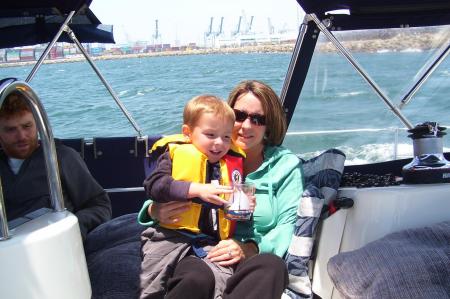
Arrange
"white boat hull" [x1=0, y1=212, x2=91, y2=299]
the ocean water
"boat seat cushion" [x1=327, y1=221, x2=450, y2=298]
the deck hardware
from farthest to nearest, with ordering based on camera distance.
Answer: the ocean water → the deck hardware → "boat seat cushion" [x1=327, y1=221, x2=450, y2=298] → "white boat hull" [x1=0, y1=212, x2=91, y2=299]

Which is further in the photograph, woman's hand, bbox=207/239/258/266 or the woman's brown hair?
the woman's brown hair

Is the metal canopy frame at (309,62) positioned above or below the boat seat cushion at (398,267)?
above

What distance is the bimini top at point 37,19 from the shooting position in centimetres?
352

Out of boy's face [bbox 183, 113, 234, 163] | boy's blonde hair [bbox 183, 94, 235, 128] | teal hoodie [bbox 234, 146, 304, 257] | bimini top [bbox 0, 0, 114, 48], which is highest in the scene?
bimini top [bbox 0, 0, 114, 48]

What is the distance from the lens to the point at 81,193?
2.80 m

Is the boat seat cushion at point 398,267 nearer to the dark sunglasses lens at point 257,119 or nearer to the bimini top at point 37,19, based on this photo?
the dark sunglasses lens at point 257,119

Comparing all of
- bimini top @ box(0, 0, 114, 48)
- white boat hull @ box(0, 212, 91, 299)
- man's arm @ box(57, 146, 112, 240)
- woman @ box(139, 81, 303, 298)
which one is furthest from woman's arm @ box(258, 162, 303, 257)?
bimini top @ box(0, 0, 114, 48)

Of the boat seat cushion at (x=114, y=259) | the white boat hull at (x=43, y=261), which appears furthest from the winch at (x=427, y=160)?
the white boat hull at (x=43, y=261)

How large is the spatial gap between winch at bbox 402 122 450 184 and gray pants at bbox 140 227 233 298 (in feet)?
3.18

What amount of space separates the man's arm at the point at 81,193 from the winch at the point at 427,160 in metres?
1.48

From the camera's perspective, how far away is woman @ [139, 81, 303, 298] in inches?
85.8

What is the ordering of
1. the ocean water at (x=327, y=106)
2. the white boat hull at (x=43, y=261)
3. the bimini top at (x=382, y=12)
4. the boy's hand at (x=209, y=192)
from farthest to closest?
the ocean water at (x=327, y=106) < the bimini top at (x=382, y=12) < the boy's hand at (x=209, y=192) < the white boat hull at (x=43, y=261)

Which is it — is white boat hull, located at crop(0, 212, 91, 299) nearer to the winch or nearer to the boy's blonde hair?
the boy's blonde hair

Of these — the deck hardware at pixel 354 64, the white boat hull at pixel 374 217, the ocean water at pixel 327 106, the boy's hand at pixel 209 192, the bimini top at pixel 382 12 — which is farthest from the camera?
the ocean water at pixel 327 106
